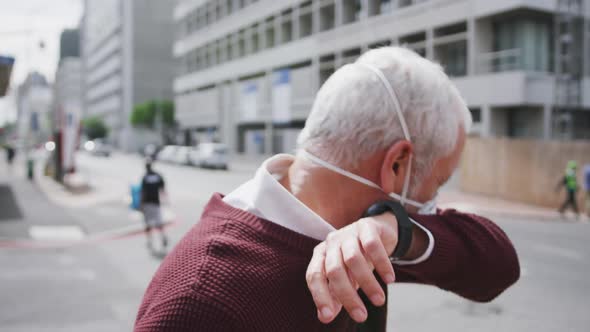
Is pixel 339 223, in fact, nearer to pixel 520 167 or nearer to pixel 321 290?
pixel 321 290

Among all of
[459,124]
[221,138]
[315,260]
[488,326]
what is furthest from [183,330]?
[221,138]

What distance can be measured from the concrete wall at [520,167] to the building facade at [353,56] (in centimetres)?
434

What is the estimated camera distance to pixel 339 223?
1.47 m

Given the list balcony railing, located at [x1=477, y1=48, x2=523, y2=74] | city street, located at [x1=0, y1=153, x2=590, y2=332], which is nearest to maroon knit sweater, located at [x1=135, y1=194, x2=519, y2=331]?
city street, located at [x1=0, y1=153, x2=590, y2=332]

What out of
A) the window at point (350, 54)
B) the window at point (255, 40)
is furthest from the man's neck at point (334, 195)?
the window at point (255, 40)

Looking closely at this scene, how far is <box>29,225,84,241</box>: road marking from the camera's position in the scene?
1107 centimetres

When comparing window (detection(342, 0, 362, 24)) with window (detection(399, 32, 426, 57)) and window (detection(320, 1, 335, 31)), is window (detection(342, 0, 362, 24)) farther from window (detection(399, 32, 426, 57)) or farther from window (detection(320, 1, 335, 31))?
window (detection(399, 32, 426, 57))

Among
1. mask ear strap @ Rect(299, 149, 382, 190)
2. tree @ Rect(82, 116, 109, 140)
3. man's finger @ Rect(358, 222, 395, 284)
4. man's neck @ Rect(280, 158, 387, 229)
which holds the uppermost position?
tree @ Rect(82, 116, 109, 140)

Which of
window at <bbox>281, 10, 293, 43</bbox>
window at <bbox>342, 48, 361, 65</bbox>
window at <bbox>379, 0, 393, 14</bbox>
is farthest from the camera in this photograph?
window at <bbox>281, 10, 293, 43</bbox>

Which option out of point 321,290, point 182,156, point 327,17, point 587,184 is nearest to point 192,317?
point 321,290

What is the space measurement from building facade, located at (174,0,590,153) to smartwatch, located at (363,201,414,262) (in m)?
5.32

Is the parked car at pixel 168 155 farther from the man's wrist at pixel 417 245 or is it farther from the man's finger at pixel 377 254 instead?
the man's finger at pixel 377 254

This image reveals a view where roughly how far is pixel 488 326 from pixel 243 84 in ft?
143

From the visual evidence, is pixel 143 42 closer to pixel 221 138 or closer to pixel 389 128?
pixel 221 138
